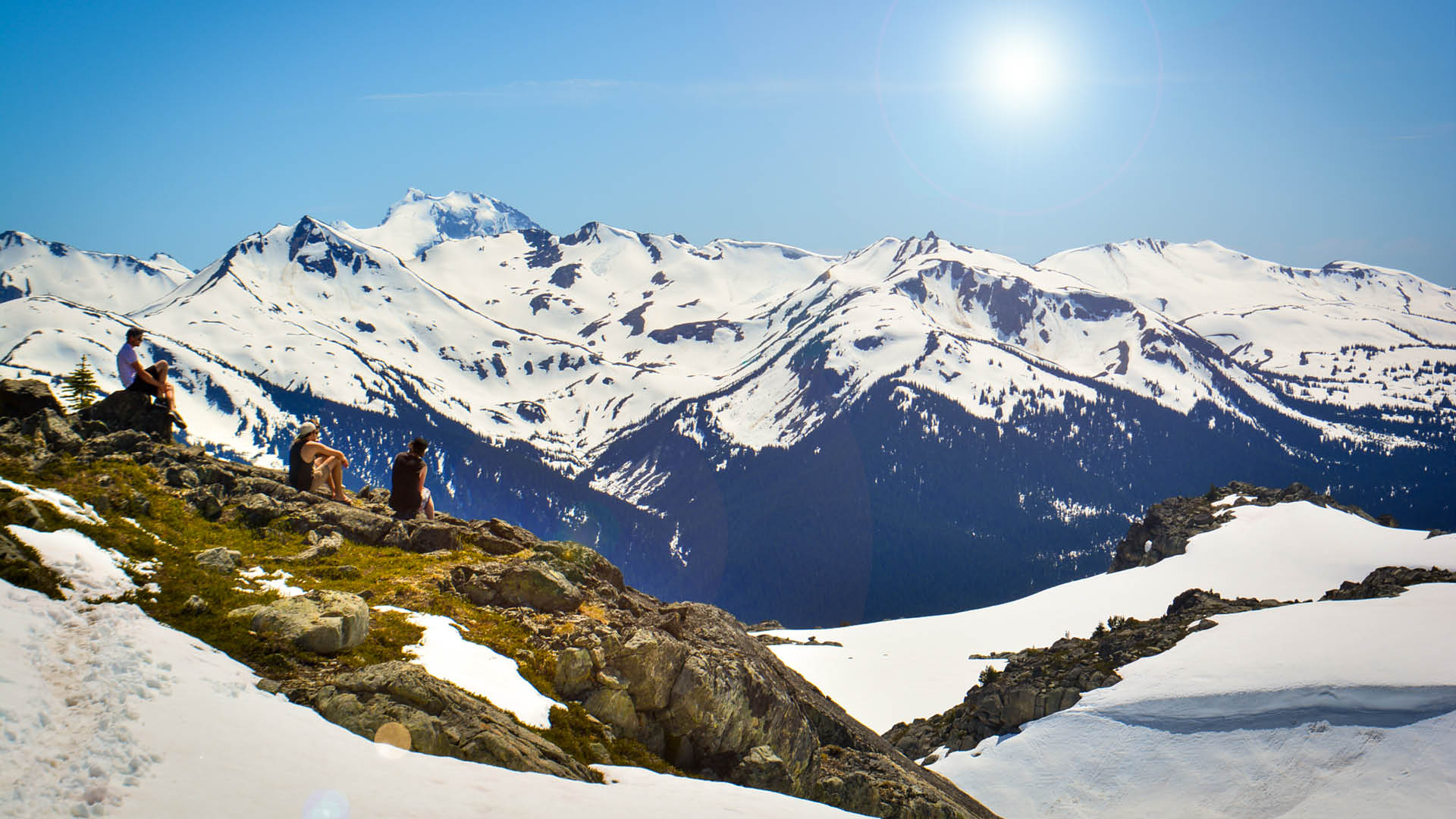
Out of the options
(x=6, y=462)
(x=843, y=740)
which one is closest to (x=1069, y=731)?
(x=843, y=740)

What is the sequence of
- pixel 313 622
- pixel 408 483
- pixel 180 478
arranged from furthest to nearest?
pixel 408 483 → pixel 180 478 → pixel 313 622

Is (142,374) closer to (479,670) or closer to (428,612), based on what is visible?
(428,612)

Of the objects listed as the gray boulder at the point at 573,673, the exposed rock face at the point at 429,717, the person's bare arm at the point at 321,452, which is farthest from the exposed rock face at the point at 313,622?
the person's bare arm at the point at 321,452

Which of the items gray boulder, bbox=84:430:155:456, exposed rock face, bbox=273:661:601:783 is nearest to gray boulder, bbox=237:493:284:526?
gray boulder, bbox=84:430:155:456

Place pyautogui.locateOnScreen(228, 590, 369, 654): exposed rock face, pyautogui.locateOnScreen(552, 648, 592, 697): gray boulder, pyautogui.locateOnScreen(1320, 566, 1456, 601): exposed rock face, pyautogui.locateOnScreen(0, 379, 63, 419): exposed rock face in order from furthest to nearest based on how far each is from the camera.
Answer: pyautogui.locateOnScreen(1320, 566, 1456, 601): exposed rock face, pyautogui.locateOnScreen(0, 379, 63, 419): exposed rock face, pyautogui.locateOnScreen(552, 648, 592, 697): gray boulder, pyautogui.locateOnScreen(228, 590, 369, 654): exposed rock face

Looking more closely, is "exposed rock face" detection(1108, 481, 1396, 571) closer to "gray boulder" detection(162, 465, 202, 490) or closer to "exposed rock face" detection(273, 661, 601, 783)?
"exposed rock face" detection(273, 661, 601, 783)

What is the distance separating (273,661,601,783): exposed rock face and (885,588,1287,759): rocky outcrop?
33.4m

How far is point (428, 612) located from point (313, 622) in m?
3.13

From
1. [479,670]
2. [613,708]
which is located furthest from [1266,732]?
[479,670]

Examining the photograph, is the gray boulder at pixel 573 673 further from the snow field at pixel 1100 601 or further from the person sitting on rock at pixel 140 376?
the snow field at pixel 1100 601

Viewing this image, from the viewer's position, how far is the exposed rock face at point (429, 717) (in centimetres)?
1120

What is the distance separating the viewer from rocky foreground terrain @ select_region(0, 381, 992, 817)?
12070 millimetres

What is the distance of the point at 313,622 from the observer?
42.8 ft

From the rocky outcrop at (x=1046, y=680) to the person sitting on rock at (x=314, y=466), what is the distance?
3349 centimetres
